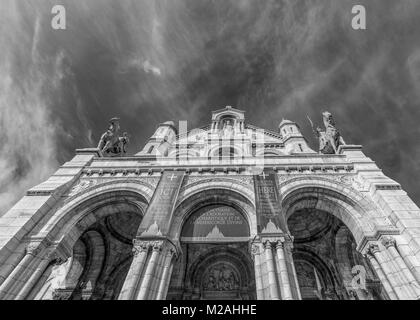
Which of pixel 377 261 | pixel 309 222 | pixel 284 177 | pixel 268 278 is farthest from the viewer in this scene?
pixel 309 222

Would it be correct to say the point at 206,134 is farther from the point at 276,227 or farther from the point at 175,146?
the point at 276,227

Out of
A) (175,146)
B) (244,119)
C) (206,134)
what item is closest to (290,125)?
(244,119)

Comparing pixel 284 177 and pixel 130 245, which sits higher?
pixel 284 177

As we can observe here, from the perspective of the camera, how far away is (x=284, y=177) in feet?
38.9

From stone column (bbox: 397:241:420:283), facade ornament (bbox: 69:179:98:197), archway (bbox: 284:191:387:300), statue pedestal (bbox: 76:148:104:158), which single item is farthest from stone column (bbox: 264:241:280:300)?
statue pedestal (bbox: 76:148:104:158)

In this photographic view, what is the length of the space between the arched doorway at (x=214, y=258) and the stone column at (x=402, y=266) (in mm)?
5042

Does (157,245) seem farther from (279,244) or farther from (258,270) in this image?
(279,244)

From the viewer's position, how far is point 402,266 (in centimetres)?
793

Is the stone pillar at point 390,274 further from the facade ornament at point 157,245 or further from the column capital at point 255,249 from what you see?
the facade ornament at point 157,245

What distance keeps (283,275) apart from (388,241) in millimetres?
4294

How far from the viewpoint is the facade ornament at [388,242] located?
28.1ft

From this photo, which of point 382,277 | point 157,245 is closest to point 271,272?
point 382,277

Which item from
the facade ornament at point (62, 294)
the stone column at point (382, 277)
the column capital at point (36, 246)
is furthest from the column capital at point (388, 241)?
the facade ornament at point (62, 294)
